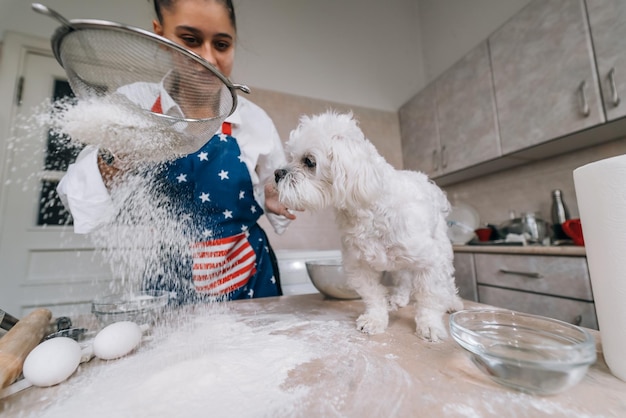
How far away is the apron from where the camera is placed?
84 cm

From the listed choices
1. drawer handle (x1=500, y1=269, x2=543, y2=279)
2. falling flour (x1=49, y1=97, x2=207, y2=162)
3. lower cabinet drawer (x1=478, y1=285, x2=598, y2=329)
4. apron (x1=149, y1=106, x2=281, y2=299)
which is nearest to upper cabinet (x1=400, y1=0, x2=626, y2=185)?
drawer handle (x1=500, y1=269, x2=543, y2=279)

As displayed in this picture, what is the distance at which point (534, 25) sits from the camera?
145cm

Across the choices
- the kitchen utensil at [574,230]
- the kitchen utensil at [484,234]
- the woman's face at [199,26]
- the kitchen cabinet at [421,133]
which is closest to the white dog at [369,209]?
the woman's face at [199,26]

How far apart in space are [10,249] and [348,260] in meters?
1.92

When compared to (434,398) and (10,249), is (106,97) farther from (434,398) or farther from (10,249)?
(10,249)

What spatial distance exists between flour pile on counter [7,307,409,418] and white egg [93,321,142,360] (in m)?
0.01

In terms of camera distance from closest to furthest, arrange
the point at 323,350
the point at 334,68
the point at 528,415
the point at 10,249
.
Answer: the point at 528,415
the point at 323,350
the point at 10,249
the point at 334,68

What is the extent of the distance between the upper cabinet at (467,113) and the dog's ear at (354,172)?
1.47 m

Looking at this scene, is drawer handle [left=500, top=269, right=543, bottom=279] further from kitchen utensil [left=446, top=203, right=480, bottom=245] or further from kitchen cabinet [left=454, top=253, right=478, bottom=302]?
kitchen utensil [left=446, top=203, right=480, bottom=245]

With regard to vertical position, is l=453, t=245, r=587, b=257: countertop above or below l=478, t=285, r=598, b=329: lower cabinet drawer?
above

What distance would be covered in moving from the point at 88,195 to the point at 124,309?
35 cm

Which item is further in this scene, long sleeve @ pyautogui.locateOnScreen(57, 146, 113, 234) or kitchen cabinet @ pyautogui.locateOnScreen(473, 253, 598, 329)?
kitchen cabinet @ pyautogui.locateOnScreen(473, 253, 598, 329)

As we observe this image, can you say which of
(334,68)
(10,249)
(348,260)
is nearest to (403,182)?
(348,260)

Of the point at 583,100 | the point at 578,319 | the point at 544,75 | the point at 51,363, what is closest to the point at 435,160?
the point at 544,75
